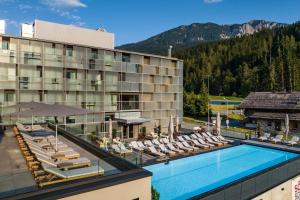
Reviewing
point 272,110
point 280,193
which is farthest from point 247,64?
point 280,193

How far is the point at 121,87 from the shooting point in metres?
29.9

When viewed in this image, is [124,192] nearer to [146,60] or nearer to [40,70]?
[40,70]

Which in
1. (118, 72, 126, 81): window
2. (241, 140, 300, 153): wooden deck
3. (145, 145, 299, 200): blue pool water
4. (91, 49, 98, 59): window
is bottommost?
(145, 145, 299, 200): blue pool water

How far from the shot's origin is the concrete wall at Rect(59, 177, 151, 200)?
23.3ft

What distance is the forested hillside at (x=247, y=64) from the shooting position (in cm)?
7538

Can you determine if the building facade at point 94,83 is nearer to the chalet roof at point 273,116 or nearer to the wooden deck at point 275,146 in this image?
the wooden deck at point 275,146

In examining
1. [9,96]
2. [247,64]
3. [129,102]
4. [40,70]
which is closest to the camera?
[9,96]

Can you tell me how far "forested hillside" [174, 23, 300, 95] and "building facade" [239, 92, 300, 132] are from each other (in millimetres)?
35808

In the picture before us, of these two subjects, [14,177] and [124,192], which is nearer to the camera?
[14,177]

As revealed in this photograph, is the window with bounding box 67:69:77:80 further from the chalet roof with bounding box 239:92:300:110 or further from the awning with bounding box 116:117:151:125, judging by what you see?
the chalet roof with bounding box 239:92:300:110

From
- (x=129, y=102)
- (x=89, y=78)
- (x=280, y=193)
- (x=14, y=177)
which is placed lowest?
(x=280, y=193)

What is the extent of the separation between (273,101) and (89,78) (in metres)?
28.4

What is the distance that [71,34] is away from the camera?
1160 inches

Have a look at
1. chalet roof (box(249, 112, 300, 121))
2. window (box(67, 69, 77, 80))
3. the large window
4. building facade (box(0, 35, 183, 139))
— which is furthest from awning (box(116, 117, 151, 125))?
chalet roof (box(249, 112, 300, 121))
